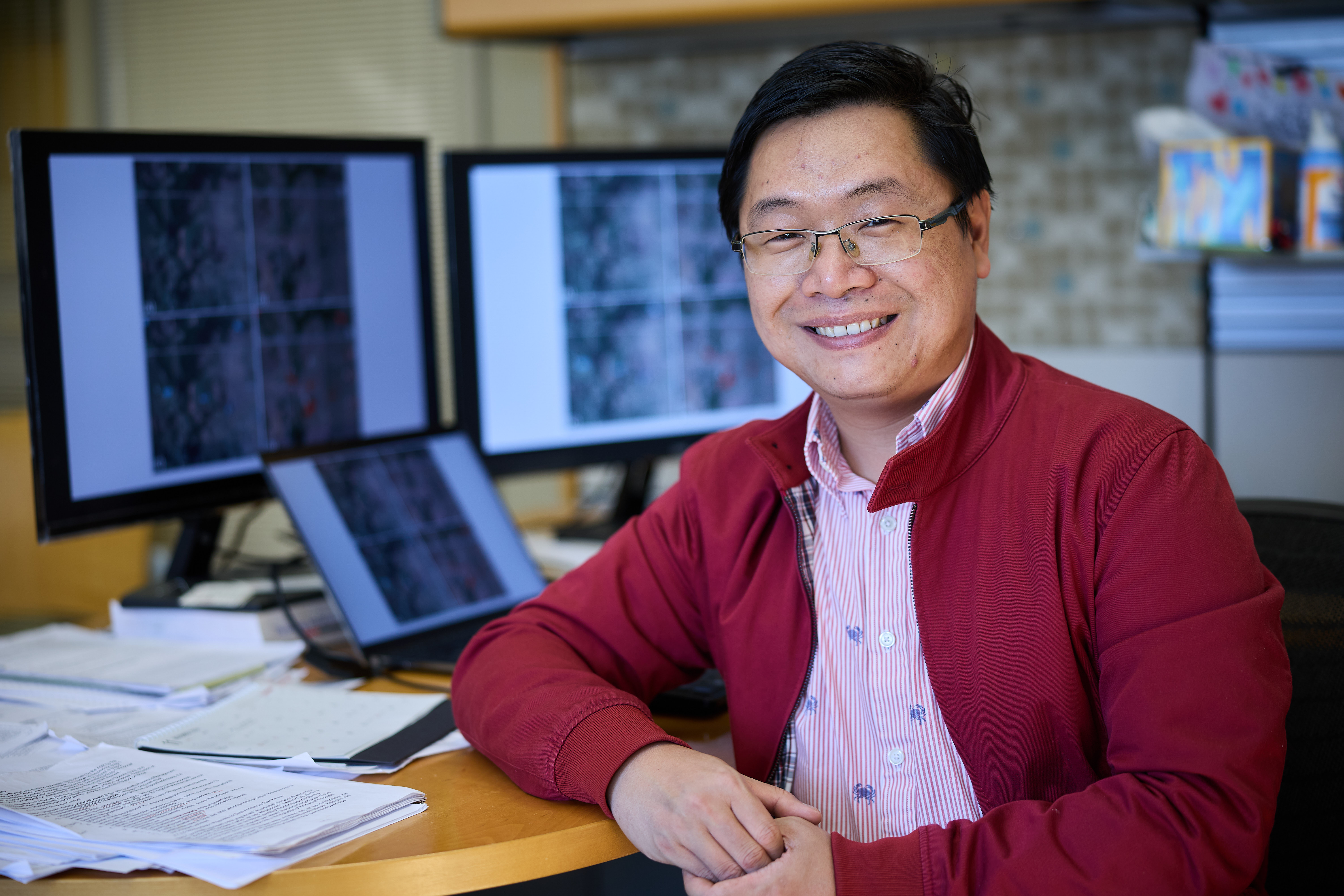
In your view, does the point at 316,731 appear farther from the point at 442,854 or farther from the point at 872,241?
the point at 872,241

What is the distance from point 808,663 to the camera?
40.0 inches

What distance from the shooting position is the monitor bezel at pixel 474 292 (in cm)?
161

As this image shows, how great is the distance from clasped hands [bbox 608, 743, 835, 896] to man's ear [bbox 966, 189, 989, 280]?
1.62ft

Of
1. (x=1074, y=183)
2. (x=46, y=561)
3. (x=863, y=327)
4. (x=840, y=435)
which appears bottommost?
(x=46, y=561)

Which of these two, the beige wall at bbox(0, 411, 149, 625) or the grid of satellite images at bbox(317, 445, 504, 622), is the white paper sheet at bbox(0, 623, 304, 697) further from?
the beige wall at bbox(0, 411, 149, 625)

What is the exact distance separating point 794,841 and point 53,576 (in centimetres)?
181

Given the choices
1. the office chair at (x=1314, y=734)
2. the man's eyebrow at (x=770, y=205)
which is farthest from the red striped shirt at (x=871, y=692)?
the office chair at (x=1314, y=734)

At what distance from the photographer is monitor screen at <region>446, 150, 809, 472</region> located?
1.64 m

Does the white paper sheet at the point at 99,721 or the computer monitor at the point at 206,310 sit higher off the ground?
the computer monitor at the point at 206,310

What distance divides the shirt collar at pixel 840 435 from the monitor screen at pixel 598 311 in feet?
2.12

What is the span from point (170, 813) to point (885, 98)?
32.3 inches

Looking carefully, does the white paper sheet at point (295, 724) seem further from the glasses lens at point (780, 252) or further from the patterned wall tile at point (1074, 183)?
the patterned wall tile at point (1074, 183)

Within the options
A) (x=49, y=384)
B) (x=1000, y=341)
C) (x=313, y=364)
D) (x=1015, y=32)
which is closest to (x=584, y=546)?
(x=313, y=364)

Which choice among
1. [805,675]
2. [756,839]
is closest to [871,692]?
[805,675]
